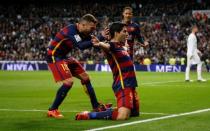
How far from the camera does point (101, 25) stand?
4962 cm

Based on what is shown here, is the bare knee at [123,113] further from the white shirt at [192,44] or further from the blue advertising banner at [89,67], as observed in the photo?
the blue advertising banner at [89,67]

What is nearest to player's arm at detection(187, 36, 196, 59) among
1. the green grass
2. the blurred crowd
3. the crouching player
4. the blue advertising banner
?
the green grass

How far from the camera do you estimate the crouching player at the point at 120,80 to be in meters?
10.6

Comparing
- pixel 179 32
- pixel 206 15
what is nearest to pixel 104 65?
pixel 179 32

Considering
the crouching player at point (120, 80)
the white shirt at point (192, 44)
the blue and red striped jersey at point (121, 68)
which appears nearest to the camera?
the crouching player at point (120, 80)

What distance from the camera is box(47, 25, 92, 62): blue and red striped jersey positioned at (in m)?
11.6

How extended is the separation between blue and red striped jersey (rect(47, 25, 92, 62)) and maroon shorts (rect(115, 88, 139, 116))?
140 cm

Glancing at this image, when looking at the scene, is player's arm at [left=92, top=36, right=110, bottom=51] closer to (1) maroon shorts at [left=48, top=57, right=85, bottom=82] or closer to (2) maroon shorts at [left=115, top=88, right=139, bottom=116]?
(2) maroon shorts at [left=115, top=88, right=139, bottom=116]

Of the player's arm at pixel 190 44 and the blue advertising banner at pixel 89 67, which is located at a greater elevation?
the player's arm at pixel 190 44

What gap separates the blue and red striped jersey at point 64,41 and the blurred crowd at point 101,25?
96.1 ft

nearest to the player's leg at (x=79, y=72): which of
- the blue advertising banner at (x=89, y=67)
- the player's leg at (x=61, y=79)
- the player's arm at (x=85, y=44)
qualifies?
the player's leg at (x=61, y=79)

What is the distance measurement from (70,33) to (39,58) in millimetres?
36170

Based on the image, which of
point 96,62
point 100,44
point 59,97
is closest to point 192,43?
point 59,97

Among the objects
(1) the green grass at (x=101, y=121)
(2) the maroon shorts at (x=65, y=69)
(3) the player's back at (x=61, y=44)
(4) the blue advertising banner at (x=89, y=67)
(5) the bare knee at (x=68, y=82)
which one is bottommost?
(4) the blue advertising banner at (x=89, y=67)
